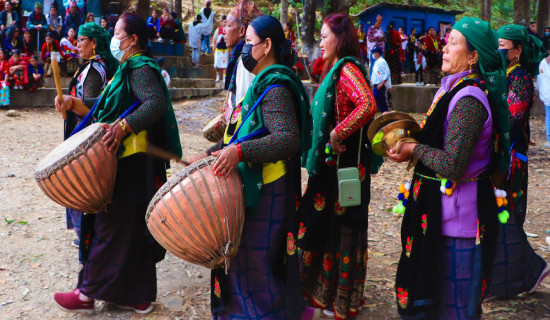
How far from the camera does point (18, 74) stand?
12523 millimetres

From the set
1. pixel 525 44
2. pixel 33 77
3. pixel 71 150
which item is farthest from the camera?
pixel 33 77

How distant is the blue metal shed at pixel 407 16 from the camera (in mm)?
18938

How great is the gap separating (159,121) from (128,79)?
0.34m

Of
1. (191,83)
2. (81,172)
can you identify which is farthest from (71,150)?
(191,83)

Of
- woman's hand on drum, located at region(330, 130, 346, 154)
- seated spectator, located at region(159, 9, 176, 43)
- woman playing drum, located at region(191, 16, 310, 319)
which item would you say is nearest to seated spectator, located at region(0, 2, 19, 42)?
seated spectator, located at region(159, 9, 176, 43)

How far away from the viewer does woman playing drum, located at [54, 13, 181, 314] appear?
329 cm

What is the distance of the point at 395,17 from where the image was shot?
63.0 ft

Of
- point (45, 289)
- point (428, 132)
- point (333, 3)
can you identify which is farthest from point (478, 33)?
point (333, 3)

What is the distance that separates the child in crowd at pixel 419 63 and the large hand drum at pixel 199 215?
42.3 feet

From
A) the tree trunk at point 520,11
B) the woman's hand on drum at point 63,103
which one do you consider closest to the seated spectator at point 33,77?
the woman's hand on drum at point 63,103

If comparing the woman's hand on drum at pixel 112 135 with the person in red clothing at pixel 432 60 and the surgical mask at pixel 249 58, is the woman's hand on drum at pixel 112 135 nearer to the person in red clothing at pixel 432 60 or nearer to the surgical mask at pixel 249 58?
the surgical mask at pixel 249 58

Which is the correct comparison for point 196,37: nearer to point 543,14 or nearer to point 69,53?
point 69,53

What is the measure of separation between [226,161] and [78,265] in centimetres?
260

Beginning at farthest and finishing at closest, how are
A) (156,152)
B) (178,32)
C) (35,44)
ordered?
(178,32) → (35,44) → (156,152)
